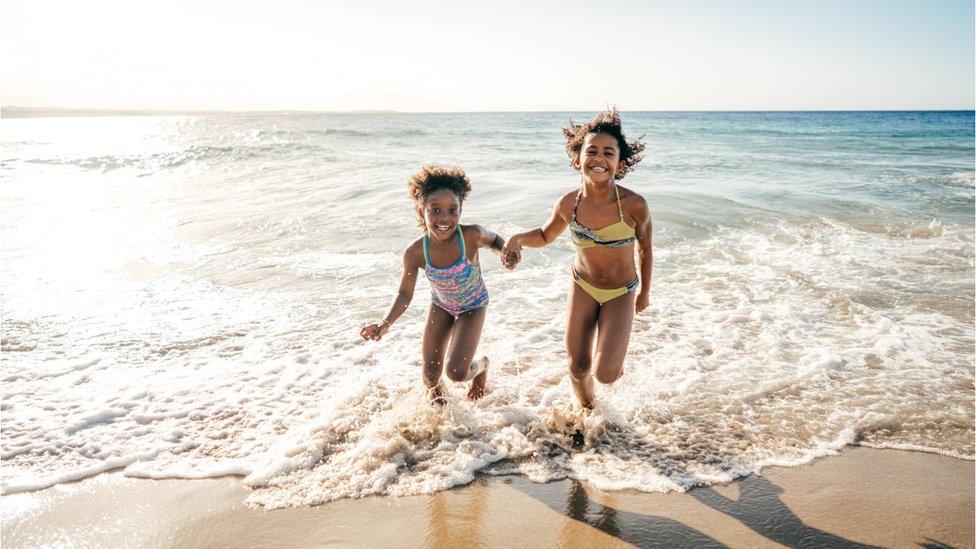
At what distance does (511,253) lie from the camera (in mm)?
4004

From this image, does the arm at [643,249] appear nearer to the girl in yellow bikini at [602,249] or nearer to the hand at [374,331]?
the girl in yellow bikini at [602,249]

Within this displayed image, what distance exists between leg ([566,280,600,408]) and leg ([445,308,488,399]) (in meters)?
0.71

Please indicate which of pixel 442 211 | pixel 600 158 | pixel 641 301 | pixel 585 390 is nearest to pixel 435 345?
pixel 442 211

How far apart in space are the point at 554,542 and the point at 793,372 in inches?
127

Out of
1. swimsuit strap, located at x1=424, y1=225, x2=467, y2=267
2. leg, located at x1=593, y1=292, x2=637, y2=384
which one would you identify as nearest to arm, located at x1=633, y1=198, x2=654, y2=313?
leg, located at x1=593, y1=292, x2=637, y2=384

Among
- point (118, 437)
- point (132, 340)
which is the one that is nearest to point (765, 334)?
point (118, 437)

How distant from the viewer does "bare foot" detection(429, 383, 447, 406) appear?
425 cm

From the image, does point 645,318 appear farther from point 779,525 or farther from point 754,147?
point 754,147

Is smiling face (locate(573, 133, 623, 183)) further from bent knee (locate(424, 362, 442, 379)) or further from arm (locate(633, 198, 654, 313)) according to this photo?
bent knee (locate(424, 362, 442, 379))

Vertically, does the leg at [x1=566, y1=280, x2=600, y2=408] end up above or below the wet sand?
above

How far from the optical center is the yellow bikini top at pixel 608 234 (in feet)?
13.1

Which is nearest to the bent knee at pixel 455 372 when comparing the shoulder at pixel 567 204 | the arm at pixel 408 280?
the arm at pixel 408 280

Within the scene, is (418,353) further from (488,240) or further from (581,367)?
(581,367)

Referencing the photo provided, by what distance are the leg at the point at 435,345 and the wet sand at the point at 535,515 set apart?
0.98 meters
